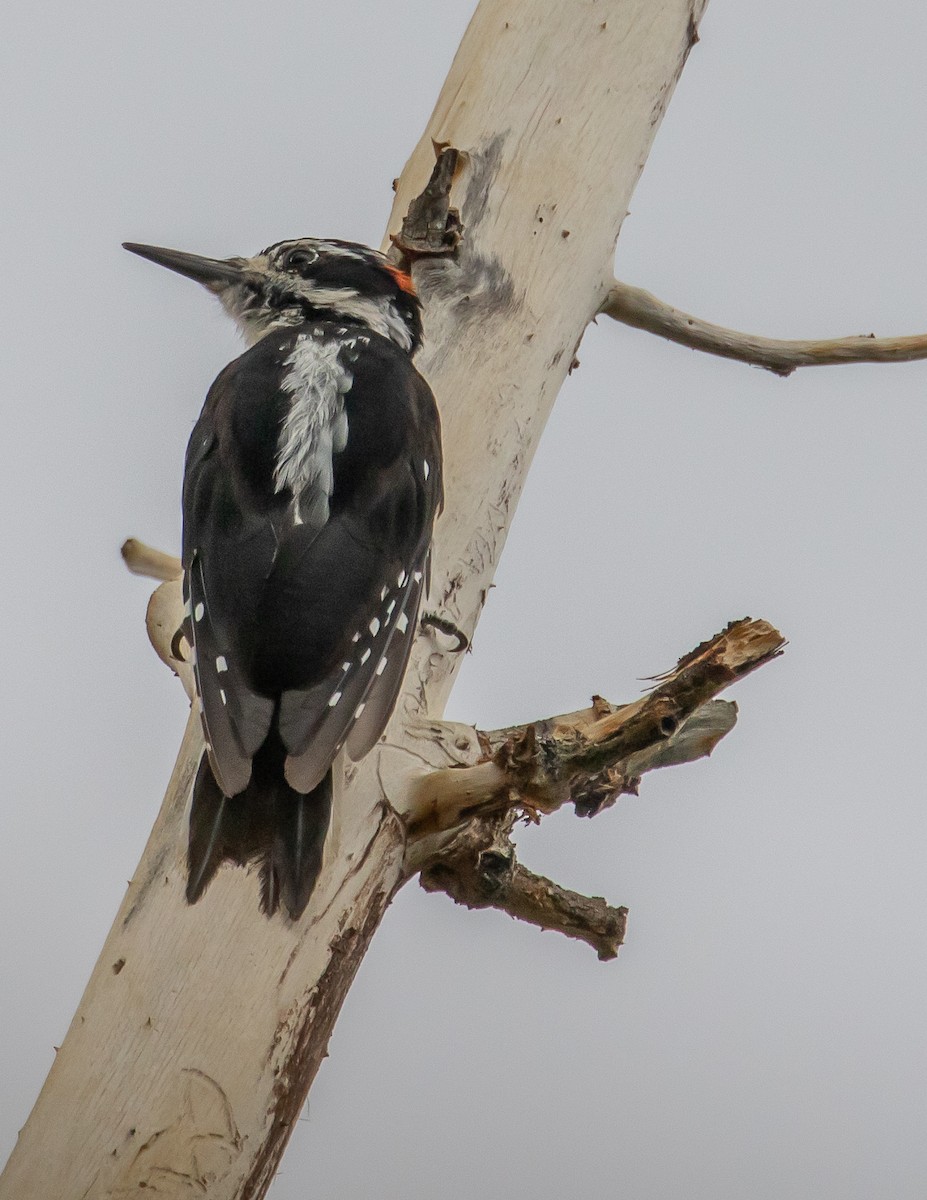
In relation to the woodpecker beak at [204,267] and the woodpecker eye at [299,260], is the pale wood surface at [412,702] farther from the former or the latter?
the woodpecker beak at [204,267]

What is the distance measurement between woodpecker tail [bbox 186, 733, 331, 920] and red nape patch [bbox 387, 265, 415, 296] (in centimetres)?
103

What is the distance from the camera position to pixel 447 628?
7.47 feet

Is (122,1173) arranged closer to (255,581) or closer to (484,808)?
(484,808)

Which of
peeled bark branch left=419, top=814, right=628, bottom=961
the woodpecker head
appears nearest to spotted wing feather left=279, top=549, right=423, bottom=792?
peeled bark branch left=419, top=814, right=628, bottom=961

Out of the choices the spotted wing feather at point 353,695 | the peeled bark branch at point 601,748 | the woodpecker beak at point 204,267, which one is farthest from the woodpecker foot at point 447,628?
the woodpecker beak at point 204,267

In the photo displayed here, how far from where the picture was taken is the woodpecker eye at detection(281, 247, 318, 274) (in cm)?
267

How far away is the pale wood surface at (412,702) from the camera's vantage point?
177cm

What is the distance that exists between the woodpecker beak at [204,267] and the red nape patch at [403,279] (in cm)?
37

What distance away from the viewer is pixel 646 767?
1.98 metres

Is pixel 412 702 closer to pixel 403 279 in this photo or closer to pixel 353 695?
pixel 353 695

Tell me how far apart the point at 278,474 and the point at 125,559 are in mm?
672

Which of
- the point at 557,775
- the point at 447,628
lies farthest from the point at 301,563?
the point at 557,775

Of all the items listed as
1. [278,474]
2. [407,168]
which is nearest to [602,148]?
[407,168]

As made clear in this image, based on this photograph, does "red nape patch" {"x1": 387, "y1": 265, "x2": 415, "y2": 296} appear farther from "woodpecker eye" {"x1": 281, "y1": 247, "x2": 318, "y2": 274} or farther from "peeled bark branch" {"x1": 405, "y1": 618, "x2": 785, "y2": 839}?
"peeled bark branch" {"x1": 405, "y1": 618, "x2": 785, "y2": 839}
